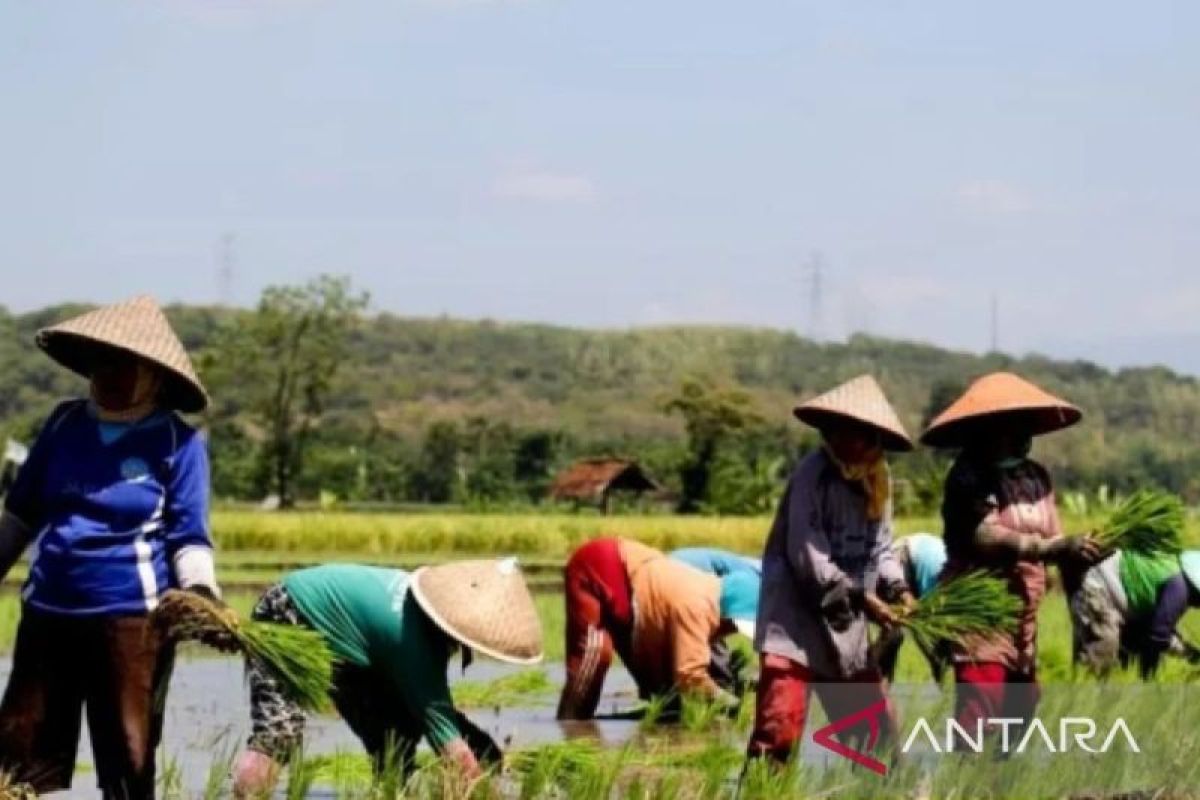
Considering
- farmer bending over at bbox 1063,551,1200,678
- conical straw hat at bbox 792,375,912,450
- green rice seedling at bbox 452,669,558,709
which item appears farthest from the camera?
green rice seedling at bbox 452,669,558,709

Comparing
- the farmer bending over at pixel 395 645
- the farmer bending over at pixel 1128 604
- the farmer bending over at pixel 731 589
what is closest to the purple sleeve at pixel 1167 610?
the farmer bending over at pixel 1128 604

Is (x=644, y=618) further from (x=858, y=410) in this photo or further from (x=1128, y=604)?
(x=858, y=410)

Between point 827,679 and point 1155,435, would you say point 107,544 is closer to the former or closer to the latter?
point 827,679

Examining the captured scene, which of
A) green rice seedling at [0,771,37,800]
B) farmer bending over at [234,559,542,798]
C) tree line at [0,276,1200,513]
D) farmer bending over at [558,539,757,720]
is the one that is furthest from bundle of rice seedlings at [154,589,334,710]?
tree line at [0,276,1200,513]

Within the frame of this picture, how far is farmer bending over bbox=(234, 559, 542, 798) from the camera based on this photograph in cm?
639

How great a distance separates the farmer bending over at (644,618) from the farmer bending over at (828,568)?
252cm

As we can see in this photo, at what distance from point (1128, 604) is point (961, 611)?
2963 millimetres

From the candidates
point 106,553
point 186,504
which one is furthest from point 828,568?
point 106,553

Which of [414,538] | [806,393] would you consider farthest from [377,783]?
[806,393]

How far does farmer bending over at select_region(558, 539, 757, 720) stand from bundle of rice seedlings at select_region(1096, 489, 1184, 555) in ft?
6.55

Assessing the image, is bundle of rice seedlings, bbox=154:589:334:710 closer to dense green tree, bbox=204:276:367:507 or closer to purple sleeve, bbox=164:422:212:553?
purple sleeve, bbox=164:422:212:553

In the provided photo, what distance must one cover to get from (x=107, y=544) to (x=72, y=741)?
540mm

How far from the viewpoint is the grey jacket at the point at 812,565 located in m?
7.27

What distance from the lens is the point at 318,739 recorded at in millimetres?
9922
